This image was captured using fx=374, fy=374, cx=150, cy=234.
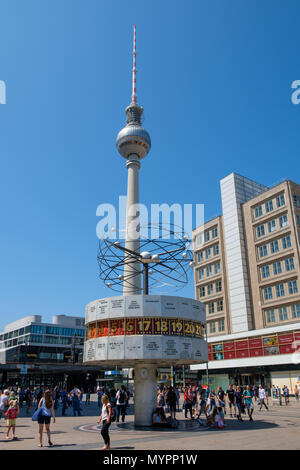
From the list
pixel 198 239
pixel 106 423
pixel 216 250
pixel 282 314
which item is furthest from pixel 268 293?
pixel 106 423

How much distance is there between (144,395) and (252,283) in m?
39.4

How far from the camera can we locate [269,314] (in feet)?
173

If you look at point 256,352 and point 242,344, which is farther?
point 242,344

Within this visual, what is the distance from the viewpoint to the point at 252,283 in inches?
2203

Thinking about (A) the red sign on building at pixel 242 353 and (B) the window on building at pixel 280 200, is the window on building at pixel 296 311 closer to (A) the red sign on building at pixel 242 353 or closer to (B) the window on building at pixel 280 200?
(A) the red sign on building at pixel 242 353

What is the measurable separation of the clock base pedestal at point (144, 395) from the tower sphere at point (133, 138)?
1681 inches

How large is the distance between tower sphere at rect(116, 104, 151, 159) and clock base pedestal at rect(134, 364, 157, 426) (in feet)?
140

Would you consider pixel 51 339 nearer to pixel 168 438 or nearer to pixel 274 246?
pixel 274 246

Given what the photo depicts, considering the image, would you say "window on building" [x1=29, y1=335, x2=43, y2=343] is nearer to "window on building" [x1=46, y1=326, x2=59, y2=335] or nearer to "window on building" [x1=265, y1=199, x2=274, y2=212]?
"window on building" [x1=46, y1=326, x2=59, y2=335]

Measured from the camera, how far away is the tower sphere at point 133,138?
57812 mm

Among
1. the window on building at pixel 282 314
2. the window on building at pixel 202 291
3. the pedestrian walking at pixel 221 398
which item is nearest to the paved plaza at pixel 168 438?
the pedestrian walking at pixel 221 398
